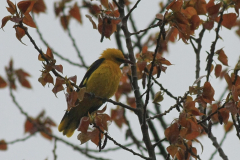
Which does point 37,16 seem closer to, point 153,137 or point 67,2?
point 67,2

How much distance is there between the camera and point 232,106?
2.41 m

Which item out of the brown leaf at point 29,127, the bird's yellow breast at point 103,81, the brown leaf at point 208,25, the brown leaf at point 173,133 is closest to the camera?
the brown leaf at point 173,133

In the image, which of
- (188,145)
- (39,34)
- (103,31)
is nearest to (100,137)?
(188,145)

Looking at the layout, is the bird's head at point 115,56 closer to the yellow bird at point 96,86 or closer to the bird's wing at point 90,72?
the yellow bird at point 96,86

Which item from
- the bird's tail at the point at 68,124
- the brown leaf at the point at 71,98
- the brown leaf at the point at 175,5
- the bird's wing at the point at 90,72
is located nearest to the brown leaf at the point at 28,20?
the brown leaf at the point at 71,98

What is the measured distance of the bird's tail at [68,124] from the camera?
4824 millimetres

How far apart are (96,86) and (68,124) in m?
0.69

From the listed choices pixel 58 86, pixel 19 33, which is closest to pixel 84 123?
pixel 58 86

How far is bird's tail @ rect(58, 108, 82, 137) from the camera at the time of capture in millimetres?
4824

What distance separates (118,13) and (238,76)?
1.15 meters

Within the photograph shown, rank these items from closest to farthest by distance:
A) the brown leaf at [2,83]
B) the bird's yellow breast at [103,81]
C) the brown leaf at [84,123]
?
the brown leaf at [84,123], the bird's yellow breast at [103,81], the brown leaf at [2,83]

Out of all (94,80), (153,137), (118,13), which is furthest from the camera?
(153,137)

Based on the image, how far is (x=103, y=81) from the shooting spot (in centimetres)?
461

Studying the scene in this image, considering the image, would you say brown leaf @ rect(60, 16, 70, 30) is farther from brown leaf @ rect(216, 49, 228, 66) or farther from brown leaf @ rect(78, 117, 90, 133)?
brown leaf @ rect(78, 117, 90, 133)
